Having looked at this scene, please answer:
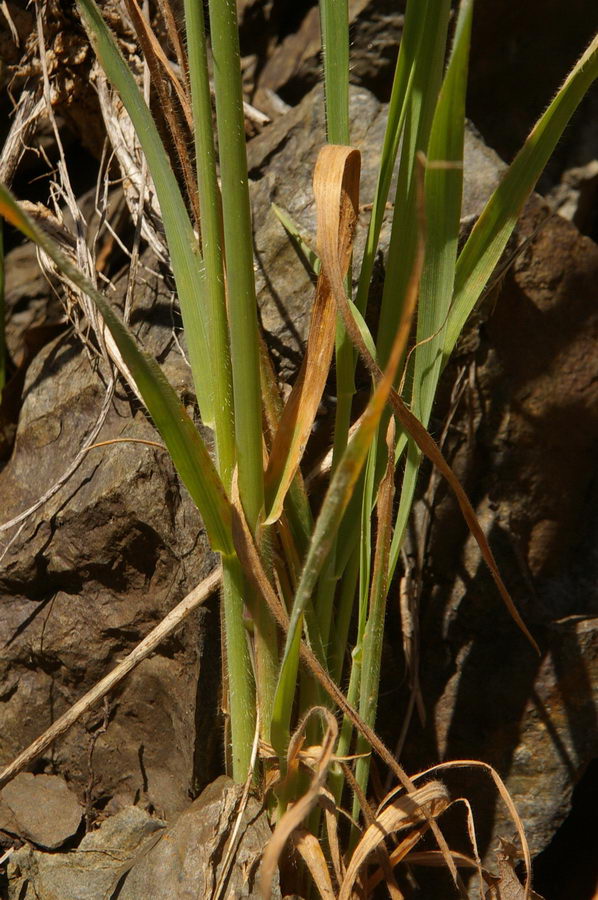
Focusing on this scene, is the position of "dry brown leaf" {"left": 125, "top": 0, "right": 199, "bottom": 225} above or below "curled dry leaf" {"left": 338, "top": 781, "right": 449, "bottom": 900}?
above

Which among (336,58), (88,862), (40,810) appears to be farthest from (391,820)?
(336,58)

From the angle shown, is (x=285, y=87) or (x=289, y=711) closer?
(x=289, y=711)

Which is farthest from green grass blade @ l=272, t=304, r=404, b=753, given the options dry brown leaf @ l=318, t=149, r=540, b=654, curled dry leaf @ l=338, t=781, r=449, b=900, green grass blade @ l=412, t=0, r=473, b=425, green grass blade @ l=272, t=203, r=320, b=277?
green grass blade @ l=272, t=203, r=320, b=277

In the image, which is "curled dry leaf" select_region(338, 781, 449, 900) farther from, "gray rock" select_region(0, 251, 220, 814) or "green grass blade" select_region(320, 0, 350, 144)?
"green grass blade" select_region(320, 0, 350, 144)

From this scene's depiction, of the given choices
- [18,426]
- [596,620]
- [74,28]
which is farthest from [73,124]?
[596,620]

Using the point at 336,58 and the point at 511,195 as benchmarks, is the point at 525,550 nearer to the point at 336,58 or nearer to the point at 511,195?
the point at 511,195

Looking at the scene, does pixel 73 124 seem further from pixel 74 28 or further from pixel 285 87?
pixel 285 87

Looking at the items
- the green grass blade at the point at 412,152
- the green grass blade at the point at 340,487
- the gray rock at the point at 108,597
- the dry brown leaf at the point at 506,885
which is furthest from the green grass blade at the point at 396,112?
the dry brown leaf at the point at 506,885

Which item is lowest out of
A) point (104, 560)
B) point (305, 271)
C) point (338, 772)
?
point (338, 772)
